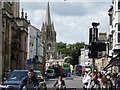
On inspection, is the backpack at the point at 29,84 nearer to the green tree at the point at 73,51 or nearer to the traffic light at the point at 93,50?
the traffic light at the point at 93,50

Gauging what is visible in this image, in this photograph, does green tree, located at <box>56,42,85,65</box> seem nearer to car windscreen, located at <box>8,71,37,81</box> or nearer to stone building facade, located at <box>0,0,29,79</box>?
stone building facade, located at <box>0,0,29,79</box>

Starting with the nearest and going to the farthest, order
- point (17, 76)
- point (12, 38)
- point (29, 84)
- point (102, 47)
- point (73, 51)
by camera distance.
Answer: point (29, 84), point (102, 47), point (17, 76), point (12, 38), point (73, 51)

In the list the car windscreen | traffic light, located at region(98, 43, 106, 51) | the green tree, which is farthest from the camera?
the green tree

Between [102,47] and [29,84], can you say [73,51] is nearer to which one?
[102,47]

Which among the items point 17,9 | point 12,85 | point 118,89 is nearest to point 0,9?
point 17,9

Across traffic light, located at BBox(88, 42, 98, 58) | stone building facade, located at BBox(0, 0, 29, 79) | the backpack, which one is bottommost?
the backpack

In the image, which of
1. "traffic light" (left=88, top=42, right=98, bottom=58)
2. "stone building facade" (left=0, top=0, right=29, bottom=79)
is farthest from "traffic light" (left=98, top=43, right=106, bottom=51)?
"stone building facade" (left=0, top=0, right=29, bottom=79)

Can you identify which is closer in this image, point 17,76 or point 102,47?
point 102,47

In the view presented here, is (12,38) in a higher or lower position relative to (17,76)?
higher

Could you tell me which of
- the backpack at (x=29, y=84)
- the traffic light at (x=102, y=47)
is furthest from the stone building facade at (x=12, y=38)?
the backpack at (x=29, y=84)

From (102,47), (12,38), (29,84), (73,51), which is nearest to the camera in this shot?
(29,84)

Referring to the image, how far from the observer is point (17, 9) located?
7175 centimetres

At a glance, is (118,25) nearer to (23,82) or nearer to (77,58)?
(23,82)

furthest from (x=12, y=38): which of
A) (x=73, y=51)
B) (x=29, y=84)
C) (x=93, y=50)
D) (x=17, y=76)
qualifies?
(x=73, y=51)
